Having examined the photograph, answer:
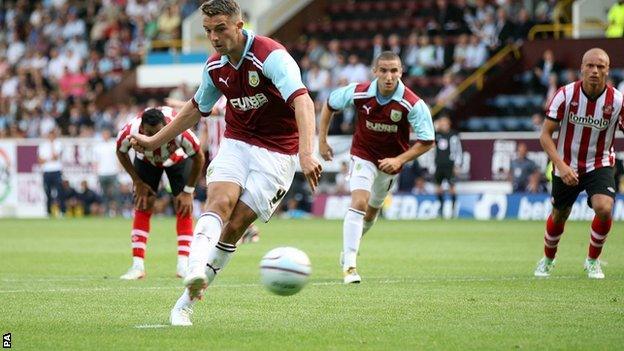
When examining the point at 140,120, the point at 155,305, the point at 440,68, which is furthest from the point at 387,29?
the point at 155,305

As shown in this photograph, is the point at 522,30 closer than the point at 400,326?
No

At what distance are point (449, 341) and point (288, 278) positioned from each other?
4.35 feet

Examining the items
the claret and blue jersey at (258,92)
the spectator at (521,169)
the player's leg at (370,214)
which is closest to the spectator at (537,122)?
the spectator at (521,169)

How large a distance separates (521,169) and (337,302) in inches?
680

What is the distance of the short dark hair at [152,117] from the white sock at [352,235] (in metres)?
2.32

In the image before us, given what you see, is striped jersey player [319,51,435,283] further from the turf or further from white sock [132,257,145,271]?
white sock [132,257,145,271]

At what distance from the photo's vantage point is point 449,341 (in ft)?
27.2

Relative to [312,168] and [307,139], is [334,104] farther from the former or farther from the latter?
[312,168]

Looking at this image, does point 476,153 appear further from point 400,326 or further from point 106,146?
point 400,326

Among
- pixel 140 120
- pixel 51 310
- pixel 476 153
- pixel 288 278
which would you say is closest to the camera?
pixel 288 278

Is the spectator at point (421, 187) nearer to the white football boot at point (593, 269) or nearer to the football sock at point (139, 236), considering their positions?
the football sock at point (139, 236)

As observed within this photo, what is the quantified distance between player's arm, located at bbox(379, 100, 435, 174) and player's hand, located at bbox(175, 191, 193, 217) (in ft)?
7.56

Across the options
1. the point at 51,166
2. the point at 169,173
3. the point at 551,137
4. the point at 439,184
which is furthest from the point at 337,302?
the point at 51,166

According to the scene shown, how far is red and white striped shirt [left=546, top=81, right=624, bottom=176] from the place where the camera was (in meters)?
13.0
